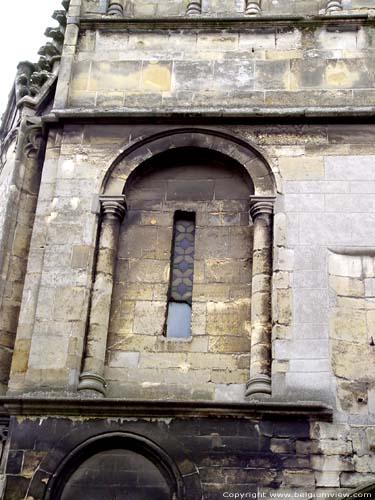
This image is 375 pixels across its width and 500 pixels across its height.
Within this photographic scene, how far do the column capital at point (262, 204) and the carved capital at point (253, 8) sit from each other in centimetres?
307

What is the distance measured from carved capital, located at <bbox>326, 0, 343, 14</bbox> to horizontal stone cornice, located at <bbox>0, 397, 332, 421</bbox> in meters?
5.77

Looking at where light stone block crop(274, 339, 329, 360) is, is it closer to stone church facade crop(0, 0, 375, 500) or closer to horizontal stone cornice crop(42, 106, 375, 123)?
stone church facade crop(0, 0, 375, 500)

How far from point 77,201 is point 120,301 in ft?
4.46

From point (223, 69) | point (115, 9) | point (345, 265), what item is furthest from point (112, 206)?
point (115, 9)

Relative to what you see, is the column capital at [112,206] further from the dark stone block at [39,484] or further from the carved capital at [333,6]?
the carved capital at [333,6]

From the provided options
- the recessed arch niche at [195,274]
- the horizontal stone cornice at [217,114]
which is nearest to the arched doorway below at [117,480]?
the recessed arch niche at [195,274]

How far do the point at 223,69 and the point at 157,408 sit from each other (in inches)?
189

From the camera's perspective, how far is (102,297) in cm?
1141

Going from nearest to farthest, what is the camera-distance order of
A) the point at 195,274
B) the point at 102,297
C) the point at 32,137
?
the point at 102,297 → the point at 195,274 → the point at 32,137

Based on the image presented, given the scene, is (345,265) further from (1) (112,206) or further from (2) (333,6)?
(2) (333,6)

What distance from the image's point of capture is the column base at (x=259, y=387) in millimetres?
10648

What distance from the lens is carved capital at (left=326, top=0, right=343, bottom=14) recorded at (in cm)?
1343

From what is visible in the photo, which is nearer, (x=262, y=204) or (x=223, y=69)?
(x=262, y=204)

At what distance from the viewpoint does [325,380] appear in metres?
10.6
